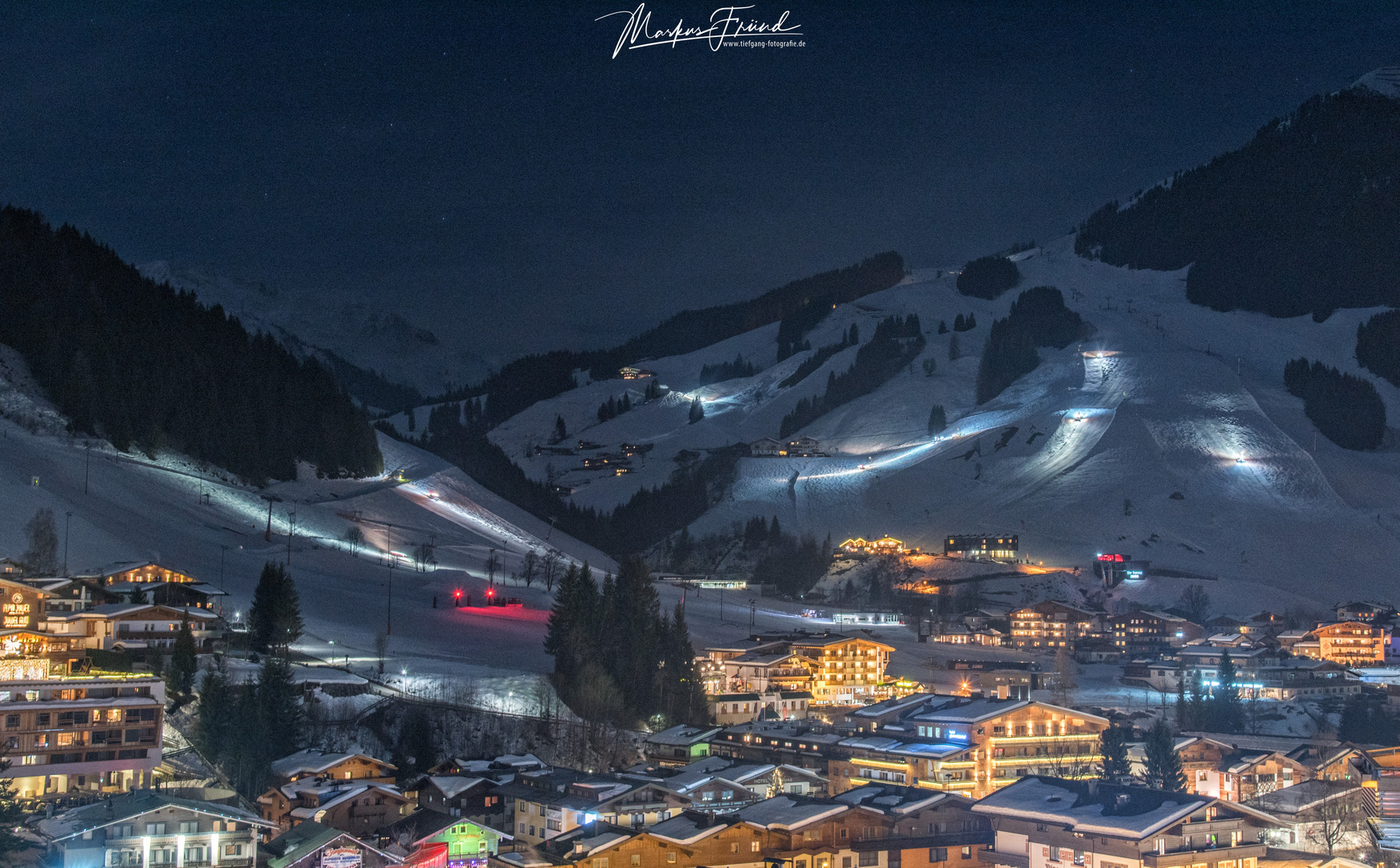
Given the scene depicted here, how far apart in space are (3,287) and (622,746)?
51812 millimetres

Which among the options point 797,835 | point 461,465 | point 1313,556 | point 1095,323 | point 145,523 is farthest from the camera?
point 1095,323

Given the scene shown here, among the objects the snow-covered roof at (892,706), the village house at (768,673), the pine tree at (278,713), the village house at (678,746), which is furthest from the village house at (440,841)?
the village house at (768,673)

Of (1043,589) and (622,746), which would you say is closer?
(622,746)

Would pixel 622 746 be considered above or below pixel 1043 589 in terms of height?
below

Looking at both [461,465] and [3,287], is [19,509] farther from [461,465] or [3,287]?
[461,465]

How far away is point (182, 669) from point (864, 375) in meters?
128

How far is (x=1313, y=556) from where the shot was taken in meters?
101

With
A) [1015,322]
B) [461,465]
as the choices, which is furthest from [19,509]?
[1015,322]

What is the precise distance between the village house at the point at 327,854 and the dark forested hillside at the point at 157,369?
4956 cm

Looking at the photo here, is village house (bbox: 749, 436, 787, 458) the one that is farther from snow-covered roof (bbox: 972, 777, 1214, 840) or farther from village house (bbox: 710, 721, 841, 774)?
snow-covered roof (bbox: 972, 777, 1214, 840)

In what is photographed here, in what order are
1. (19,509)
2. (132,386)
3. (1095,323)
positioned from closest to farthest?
(19,509), (132,386), (1095,323)

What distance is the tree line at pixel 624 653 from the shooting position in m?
50.2

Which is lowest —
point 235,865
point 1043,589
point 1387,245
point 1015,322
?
point 235,865

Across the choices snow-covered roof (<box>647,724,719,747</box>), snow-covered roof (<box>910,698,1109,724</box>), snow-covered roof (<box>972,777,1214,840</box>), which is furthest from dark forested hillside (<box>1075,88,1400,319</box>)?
snow-covered roof (<box>972,777,1214,840</box>)
